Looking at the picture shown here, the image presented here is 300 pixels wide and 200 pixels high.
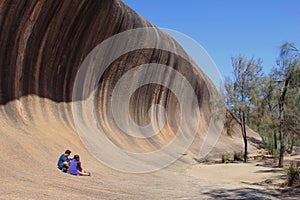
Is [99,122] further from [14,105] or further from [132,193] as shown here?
[132,193]

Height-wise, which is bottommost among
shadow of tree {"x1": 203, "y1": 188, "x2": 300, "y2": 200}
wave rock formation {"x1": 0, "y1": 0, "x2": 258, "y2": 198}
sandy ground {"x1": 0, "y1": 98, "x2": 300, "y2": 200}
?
shadow of tree {"x1": 203, "y1": 188, "x2": 300, "y2": 200}

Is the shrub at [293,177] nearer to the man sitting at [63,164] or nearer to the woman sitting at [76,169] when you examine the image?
the woman sitting at [76,169]

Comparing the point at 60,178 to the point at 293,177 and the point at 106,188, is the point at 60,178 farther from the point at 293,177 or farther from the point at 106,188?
the point at 293,177

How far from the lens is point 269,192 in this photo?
905 centimetres

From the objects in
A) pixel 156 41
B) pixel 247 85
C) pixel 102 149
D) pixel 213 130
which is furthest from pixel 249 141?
pixel 102 149

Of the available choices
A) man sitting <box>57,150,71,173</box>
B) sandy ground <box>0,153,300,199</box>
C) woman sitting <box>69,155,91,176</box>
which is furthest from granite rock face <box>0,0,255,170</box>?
sandy ground <box>0,153,300,199</box>

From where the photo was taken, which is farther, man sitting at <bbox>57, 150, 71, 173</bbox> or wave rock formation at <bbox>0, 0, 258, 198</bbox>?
wave rock formation at <bbox>0, 0, 258, 198</bbox>

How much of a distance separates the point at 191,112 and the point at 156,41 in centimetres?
1003

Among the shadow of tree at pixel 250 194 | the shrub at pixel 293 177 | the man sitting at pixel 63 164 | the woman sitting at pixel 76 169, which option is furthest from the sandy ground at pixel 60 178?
the shrub at pixel 293 177

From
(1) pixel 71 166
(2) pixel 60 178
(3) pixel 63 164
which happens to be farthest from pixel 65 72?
(2) pixel 60 178

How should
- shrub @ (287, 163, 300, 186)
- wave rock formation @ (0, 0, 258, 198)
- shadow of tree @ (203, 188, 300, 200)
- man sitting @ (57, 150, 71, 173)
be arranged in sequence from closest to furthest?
shadow of tree @ (203, 188, 300, 200), man sitting @ (57, 150, 71, 173), shrub @ (287, 163, 300, 186), wave rock formation @ (0, 0, 258, 198)

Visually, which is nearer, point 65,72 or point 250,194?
point 250,194

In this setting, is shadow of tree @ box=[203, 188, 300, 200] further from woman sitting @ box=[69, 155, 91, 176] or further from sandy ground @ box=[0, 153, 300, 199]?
woman sitting @ box=[69, 155, 91, 176]

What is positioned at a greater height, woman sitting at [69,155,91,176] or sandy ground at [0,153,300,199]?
woman sitting at [69,155,91,176]
